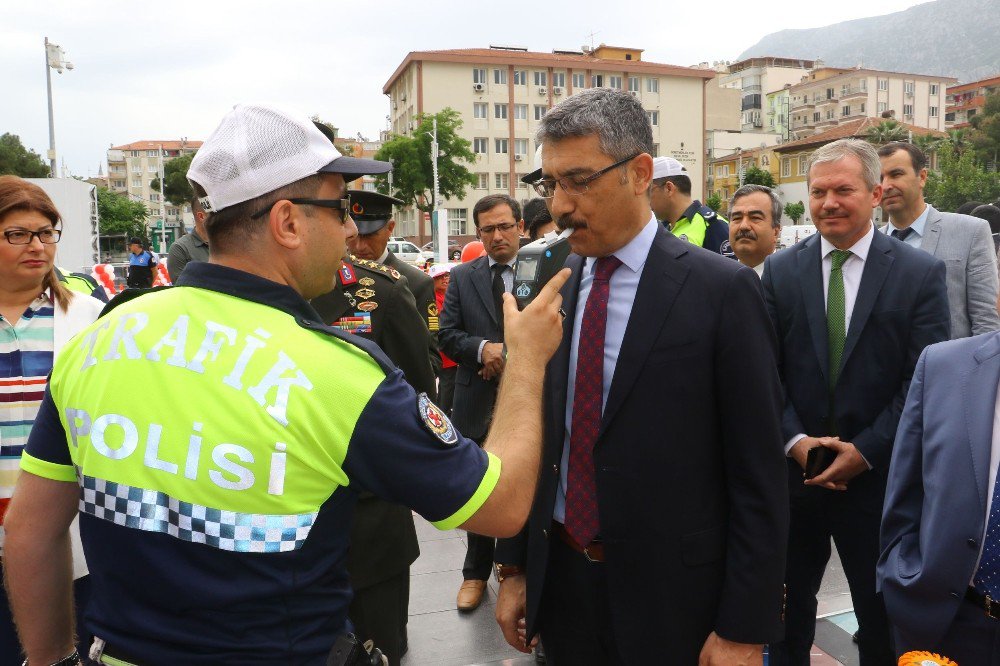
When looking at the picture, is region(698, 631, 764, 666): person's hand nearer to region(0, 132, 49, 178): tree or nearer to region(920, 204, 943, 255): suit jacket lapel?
region(920, 204, 943, 255): suit jacket lapel

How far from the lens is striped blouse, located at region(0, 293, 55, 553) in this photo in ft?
8.58

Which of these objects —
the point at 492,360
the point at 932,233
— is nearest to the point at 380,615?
the point at 492,360

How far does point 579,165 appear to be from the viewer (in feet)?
6.83

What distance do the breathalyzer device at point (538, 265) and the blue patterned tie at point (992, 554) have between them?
1.26 metres

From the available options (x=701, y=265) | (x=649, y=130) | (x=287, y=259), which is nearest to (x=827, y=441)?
(x=701, y=265)

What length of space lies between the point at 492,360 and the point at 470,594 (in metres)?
1.35

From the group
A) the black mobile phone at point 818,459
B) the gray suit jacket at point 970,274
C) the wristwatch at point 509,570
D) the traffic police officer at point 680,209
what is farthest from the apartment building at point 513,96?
the wristwatch at point 509,570

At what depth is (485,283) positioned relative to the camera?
479cm

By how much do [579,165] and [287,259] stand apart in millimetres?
895

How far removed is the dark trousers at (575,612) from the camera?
2078mm

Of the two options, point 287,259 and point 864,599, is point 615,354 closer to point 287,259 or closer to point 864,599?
point 287,259

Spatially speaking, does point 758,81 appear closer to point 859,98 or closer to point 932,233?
point 859,98

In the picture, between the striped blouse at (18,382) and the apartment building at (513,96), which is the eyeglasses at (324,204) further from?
the apartment building at (513,96)

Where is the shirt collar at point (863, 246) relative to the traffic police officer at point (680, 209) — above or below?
below
